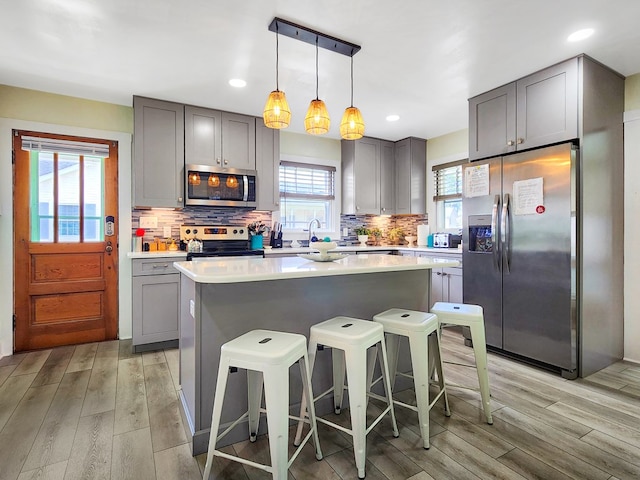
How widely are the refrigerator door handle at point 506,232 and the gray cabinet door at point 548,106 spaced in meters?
0.51

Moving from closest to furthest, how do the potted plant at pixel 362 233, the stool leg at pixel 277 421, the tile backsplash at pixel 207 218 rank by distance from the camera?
the stool leg at pixel 277 421
the tile backsplash at pixel 207 218
the potted plant at pixel 362 233

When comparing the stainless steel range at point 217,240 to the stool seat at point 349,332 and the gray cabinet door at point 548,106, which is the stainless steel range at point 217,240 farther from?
the gray cabinet door at point 548,106

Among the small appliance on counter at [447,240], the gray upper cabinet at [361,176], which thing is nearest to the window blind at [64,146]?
the gray upper cabinet at [361,176]

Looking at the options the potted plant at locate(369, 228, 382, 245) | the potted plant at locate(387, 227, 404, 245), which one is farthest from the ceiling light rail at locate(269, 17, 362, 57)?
the potted plant at locate(387, 227, 404, 245)

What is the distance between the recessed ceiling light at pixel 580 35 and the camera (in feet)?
7.72

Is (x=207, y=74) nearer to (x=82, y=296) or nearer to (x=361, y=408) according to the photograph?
(x=82, y=296)

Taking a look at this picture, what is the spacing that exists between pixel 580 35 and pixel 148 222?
4.14 m

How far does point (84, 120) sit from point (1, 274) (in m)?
1.66

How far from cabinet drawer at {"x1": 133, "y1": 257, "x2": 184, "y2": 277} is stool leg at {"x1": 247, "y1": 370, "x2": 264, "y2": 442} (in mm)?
1994

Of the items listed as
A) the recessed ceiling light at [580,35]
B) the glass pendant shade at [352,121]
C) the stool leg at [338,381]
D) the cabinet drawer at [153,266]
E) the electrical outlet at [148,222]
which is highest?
the recessed ceiling light at [580,35]

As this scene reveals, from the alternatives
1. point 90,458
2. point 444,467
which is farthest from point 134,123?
point 444,467

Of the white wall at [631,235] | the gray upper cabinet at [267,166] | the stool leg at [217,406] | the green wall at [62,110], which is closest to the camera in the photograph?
the stool leg at [217,406]

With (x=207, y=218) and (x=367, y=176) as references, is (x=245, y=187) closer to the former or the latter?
(x=207, y=218)

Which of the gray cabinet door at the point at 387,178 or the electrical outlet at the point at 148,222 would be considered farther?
the gray cabinet door at the point at 387,178
